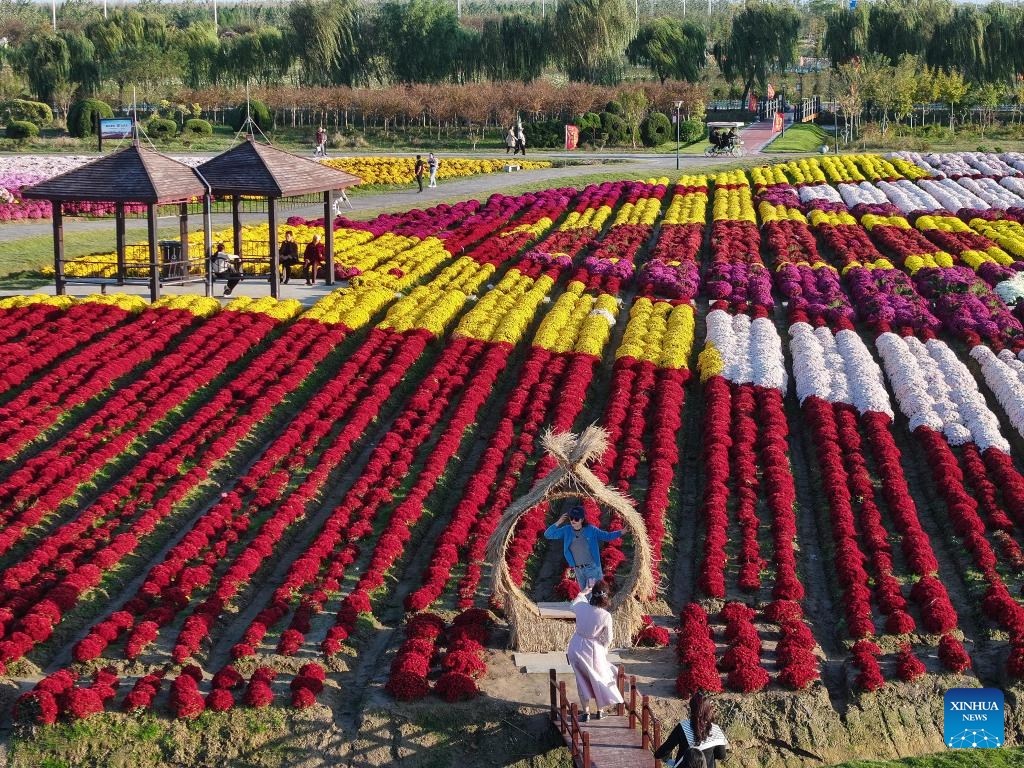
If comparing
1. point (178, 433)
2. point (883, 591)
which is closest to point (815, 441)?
point (883, 591)

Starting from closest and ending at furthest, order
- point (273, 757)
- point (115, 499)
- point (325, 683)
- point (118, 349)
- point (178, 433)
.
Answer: point (273, 757), point (325, 683), point (115, 499), point (178, 433), point (118, 349)

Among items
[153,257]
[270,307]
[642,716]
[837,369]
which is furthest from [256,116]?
[642,716]

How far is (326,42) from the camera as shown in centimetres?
9988

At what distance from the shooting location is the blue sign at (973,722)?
50.1 feet

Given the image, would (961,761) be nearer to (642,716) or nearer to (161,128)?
(642,716)

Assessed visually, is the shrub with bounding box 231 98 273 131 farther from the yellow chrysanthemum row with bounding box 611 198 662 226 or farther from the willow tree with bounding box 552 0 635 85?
the yellow chrysanthemum row with bounding box 611 198 662 226

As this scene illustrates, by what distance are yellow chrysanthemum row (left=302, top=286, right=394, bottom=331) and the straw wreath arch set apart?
1368 centimetres

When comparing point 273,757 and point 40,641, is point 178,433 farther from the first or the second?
point 273,757

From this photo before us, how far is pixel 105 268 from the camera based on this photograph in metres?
33.3

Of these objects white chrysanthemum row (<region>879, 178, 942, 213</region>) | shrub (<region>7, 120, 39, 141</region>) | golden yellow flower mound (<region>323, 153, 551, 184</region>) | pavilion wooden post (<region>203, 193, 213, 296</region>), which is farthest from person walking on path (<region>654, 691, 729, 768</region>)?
shrub (<region>7, 120, 39, 141</region>)

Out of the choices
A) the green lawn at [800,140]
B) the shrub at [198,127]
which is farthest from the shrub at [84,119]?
the green lawn at [800,140]

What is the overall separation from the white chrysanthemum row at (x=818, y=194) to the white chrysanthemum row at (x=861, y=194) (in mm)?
339

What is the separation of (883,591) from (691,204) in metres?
31.0

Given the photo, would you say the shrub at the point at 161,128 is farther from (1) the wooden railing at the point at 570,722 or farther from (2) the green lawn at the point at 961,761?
(2) the green lawn at the point at 961,761
